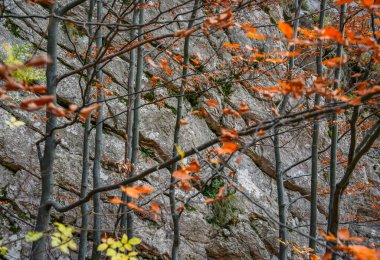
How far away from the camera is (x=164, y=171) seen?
239 inches

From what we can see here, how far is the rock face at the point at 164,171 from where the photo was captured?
15.5ft

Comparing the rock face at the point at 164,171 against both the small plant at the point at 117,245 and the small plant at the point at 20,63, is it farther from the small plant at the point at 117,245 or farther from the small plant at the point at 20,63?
the small plant at the point at 117,245

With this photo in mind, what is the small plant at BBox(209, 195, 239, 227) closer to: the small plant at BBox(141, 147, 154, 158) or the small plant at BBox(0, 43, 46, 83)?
the small plant at BBox(141, 147, 154, 158)

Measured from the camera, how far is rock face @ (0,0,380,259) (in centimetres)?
473

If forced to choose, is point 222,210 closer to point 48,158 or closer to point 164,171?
point 164,171

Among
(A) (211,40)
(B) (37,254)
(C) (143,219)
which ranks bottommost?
(B) (37,254)

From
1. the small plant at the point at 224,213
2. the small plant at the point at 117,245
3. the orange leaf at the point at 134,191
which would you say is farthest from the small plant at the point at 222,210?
the orange leaf at the point at 134,191

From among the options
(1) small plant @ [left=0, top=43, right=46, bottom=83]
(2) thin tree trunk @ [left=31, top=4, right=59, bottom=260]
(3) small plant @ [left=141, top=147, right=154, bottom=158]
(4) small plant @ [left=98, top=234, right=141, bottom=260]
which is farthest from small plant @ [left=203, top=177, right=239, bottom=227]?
(4) small plant @ [left=98, top=234, right=141, bottom=260]

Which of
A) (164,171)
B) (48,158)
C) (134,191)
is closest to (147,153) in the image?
(164,171)

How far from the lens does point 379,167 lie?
9.14m

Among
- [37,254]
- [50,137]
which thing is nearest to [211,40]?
[50,137]

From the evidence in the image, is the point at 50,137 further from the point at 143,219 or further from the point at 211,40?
the point at 211,40

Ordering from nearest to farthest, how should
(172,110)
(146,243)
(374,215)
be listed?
1. (146,243)
2. (172,110)
3. (374,215)

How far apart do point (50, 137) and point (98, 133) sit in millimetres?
1614
